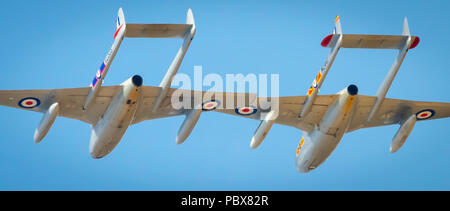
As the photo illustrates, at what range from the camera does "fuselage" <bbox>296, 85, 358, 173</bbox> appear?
31.7 m

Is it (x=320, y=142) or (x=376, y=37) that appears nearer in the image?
(x=376, y=37)

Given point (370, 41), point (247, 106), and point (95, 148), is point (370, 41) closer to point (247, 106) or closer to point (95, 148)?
point (247, 106)

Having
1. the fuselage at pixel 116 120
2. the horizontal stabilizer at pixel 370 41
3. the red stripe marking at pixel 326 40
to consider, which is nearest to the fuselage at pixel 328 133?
the horizontal stabilizer at pixel 370 41

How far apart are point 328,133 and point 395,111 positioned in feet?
12.5

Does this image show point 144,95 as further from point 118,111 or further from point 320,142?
point 320,142

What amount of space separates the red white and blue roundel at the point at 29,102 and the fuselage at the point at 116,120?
2765 millimetres

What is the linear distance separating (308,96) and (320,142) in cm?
231

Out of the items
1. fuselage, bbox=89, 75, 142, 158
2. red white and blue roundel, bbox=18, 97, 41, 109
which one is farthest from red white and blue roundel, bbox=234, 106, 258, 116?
red white and blue roundel, bbox=18, 97, 41, 109

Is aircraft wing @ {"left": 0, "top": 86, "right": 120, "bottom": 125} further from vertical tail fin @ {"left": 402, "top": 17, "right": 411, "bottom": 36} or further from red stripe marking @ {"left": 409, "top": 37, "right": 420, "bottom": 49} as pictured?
red stripe marking @ {"left": 409, "top": 37, "right": 420, "bottom": 49}

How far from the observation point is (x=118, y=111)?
3169 cm

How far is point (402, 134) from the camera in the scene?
34.7m

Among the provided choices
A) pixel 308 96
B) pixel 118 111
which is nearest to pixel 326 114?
pixel 308 96

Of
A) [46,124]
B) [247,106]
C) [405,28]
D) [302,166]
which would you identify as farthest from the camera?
[302,166]

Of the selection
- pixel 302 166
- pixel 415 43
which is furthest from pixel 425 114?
pixel 302 166
